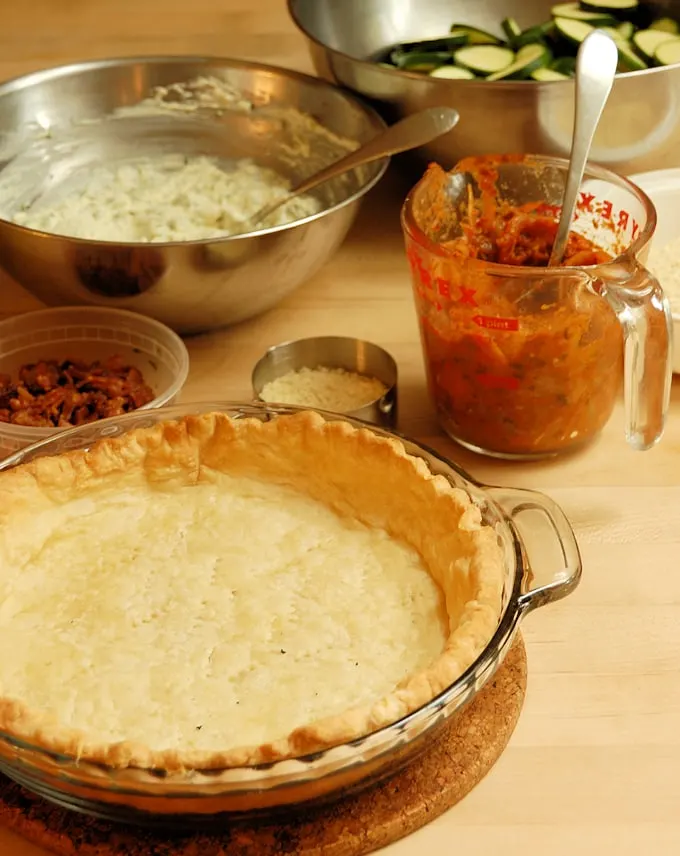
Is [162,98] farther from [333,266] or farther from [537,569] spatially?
[537,569]

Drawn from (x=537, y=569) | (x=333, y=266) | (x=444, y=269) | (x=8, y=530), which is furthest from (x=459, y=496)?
(x=333, y=266)

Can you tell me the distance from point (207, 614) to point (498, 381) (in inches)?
20.3

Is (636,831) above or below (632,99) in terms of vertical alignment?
below

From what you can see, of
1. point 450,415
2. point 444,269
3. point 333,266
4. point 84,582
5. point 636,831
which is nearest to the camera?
point 636,831

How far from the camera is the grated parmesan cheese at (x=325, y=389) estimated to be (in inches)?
61.5

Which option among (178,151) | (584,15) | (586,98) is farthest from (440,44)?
(586,98)

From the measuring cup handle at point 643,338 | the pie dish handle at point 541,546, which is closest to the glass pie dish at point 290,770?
the pie dish handle at point 541,546

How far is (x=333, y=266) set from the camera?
1.97m

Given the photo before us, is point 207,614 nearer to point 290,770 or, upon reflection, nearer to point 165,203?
point 290,770

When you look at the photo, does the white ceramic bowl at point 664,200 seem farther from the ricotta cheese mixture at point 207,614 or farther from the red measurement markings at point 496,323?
the ricotta cheese mixture at point 207,614

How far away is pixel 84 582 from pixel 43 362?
532 mm

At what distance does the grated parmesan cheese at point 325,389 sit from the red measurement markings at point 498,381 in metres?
0.16

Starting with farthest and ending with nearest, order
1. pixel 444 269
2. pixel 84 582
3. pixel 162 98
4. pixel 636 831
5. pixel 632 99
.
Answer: pixel 162 98, pixel 632 99, pixel 444 269, pixel 84 582, pixel 636 831

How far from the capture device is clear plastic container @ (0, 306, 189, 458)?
5.39 ft
